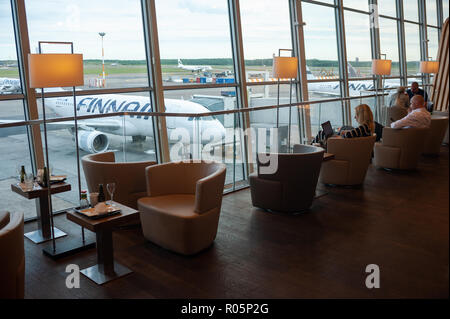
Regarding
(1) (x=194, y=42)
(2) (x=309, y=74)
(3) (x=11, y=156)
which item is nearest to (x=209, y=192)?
(3) (x=11, y=156)

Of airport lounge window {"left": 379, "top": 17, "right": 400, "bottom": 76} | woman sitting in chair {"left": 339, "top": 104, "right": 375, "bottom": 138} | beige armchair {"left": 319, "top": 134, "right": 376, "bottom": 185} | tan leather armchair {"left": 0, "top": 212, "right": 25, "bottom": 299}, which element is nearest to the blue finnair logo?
beige armchair {"left": 319, "top": 134, "right": 376, "bottom": 185}

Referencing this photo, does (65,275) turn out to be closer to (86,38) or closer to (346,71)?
(86,38)

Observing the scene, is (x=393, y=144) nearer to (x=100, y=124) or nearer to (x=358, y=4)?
(x=100, y=124)

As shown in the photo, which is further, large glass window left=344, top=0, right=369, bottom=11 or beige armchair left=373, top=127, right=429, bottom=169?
large glass window left=344, top=0, right=369, bottom=11

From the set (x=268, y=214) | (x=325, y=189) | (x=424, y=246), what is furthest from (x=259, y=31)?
(x=424, y=246)

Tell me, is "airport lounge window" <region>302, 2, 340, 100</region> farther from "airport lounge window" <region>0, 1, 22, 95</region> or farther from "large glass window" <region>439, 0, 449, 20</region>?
"large glass window" <region>439, 0, 449, 20</region>

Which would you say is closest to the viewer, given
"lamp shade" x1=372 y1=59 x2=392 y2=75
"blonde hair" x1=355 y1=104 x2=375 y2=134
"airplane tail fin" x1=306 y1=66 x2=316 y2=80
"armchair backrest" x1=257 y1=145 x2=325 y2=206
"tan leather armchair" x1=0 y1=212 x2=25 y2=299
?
"tan leather armchair" x1=0 y1=212 x2=25 y2=299

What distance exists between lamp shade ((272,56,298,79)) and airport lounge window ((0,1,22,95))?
3.35 meters

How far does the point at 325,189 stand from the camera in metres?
5.79

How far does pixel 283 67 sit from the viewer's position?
19.0 feet

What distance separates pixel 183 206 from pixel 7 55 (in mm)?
3130

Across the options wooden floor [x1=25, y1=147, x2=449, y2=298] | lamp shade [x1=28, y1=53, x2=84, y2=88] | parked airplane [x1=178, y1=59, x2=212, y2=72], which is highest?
parked airplane [x1=178, y1=59, x2=212, y2=72]

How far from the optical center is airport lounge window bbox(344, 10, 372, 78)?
32.8 feet
